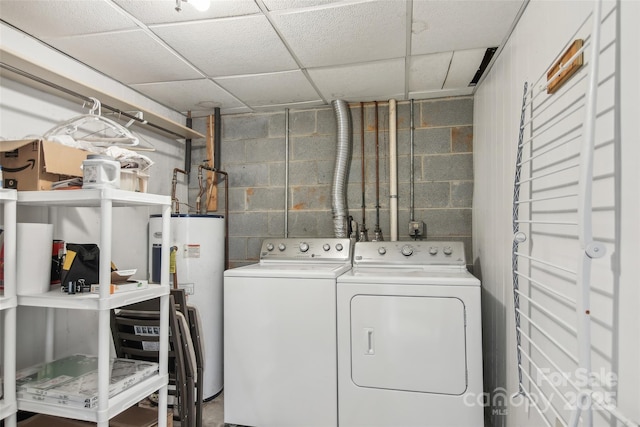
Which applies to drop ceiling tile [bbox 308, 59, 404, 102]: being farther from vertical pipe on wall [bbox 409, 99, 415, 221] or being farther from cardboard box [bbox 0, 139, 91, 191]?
cardboard box [bbox 0, 139, 91, 191]

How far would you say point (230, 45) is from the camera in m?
1.99

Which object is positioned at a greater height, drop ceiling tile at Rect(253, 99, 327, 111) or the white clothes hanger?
drop ceiling tile at Rect(253, 99, 327, 111)

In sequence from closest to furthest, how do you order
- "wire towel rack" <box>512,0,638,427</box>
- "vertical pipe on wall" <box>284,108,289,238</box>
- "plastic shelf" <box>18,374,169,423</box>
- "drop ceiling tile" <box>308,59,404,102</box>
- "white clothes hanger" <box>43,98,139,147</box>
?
"wire towel rack" <box>512,0,638,427</box> < "plastic shelf" <box>18,374,169,423</box> < "white clothes hanger" <box>43,98,139,147</box> < "drop ceiling tile" <box>308,59,404,102</box> < "vertical pipe on wall" <box>284,108,289,238</box>

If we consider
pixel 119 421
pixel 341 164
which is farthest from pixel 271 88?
pixel 119 421

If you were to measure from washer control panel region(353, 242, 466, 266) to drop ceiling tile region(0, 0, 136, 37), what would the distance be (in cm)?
186

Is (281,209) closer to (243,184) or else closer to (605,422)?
(243,184)

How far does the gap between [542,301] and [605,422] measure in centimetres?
48

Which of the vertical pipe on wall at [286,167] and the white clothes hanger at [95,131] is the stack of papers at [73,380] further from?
the vertical pipe on wall at [286,167]

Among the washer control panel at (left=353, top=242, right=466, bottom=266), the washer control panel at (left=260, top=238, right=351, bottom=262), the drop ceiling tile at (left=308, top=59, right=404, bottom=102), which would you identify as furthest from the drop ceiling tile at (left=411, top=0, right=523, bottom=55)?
the washer control panel at (left=260, top=238, right=351, bottom=262)

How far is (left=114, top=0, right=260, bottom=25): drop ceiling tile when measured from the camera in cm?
161

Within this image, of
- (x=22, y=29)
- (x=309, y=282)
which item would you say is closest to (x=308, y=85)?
(x=309, y=282)

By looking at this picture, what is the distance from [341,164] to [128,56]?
158 centimetres

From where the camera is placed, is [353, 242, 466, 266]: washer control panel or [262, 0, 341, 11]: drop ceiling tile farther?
[353, 242, 466, 266]: washer control panel

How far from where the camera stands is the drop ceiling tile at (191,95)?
253 cm
